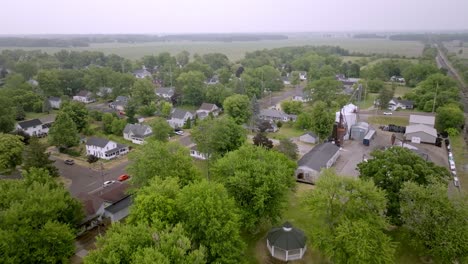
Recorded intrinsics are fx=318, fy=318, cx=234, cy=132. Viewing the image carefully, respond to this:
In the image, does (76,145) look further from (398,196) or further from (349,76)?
(349,76)

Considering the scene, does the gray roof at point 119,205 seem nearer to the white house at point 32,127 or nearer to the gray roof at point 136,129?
the gray roof at point 136,129

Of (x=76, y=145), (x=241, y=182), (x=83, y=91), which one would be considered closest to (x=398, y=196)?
(x=241, y=182)

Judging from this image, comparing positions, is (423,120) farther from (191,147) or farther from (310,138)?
(191,147)

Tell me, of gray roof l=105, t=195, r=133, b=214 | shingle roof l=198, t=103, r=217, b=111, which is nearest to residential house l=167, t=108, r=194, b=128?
shingle roof l=198, t=103, r=217, b=111

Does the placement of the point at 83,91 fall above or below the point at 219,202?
below

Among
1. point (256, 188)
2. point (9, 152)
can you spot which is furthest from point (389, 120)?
point (9, 152)

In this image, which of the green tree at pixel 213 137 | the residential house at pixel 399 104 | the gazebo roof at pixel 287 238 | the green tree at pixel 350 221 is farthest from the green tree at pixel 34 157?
the residential house at pixel 399 104
